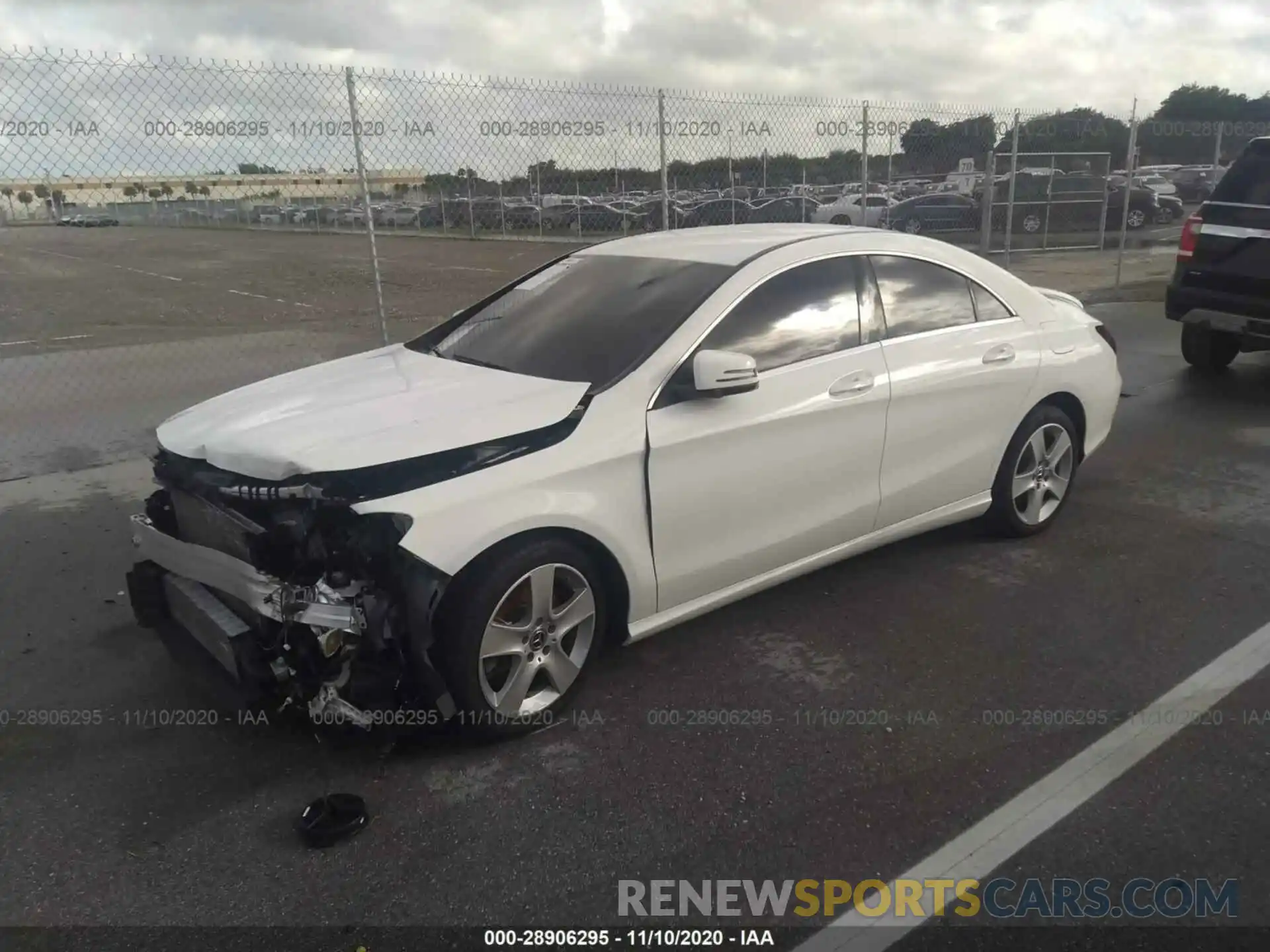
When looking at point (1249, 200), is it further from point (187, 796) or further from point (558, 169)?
point (187, 796)

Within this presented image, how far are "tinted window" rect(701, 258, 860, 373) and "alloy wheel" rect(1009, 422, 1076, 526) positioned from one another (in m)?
1.39

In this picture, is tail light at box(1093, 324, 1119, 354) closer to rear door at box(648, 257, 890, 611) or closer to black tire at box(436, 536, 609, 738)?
rear door at box(648, 257, 890, 611)

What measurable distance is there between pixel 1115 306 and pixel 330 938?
1312 centimetres

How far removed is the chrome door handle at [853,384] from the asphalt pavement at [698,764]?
1.01 m

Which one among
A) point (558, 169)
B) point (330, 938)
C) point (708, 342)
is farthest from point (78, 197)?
point (330, 938)

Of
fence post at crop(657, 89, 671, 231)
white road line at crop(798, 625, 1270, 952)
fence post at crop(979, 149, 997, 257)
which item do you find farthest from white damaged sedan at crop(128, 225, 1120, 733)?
fence post at crop(979, 149, 997, 257)

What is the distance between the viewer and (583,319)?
4.15 m

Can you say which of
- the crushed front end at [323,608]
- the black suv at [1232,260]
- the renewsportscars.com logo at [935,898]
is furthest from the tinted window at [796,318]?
the black suv at [1232,260]

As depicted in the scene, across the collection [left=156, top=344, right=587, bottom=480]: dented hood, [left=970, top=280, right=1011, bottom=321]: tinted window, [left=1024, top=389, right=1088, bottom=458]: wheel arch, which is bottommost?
[left=1024, top=389, right=1088, bottom=458]: wheel arch

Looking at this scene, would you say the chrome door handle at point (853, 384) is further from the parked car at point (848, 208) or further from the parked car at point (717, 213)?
the parked car at point (848, 208)

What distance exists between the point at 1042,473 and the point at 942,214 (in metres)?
14.0

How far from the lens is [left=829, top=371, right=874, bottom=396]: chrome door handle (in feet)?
13.4

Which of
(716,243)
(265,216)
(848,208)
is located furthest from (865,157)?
(265,216)

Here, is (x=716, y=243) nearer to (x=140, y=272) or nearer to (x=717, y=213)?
(x=717, y=213)
